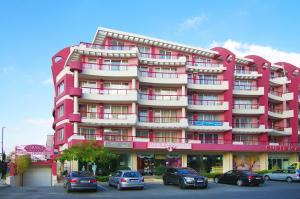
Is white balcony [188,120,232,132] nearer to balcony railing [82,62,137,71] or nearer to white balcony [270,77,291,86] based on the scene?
balcony railing [82,62,137,71]

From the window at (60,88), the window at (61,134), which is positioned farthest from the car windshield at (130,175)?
the window at (60,88)

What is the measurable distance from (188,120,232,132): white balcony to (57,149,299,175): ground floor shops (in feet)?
9.69

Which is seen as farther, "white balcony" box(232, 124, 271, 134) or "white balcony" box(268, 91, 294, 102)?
"white balcony" box(268, 91, 294, 102)

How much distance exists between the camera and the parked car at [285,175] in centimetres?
3684

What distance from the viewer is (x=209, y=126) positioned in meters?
49.7

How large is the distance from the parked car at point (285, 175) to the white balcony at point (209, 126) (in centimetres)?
1047

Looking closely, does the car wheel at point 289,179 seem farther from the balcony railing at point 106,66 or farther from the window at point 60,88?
the window at point 60,88

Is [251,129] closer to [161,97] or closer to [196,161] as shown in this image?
[196,161]

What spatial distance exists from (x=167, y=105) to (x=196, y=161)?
329 inches

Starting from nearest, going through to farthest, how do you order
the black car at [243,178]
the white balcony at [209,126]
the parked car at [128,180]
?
the parked car at [128,180] < the black car at [243,178] < the white balcony at [209,126]

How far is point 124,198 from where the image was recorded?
74.3 feet

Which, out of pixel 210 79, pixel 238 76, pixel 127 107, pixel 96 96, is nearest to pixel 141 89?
pixel 127 107

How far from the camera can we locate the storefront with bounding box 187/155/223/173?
49025 millimetres

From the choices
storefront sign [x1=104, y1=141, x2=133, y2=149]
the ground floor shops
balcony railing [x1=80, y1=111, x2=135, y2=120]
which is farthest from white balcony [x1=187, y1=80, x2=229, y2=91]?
storefront sign [x1=104, y1=141, x2=133, y2=149]
